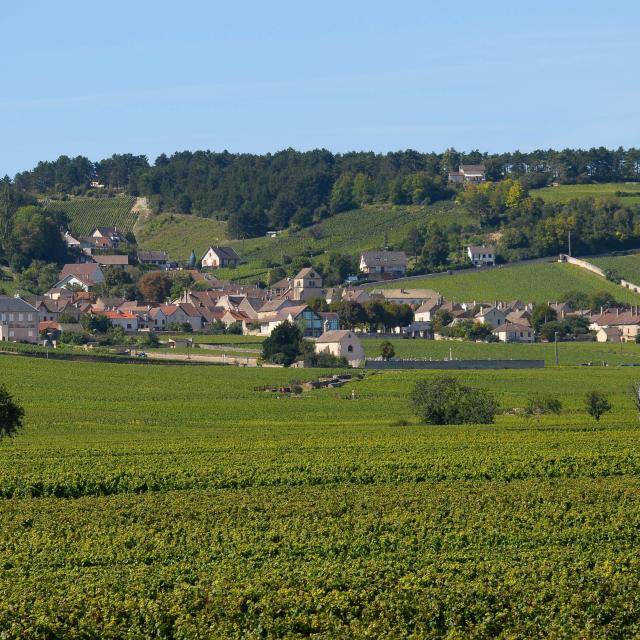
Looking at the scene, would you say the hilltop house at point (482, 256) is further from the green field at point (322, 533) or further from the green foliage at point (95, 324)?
the green field at point (322, 533)

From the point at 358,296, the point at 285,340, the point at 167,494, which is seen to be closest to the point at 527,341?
the point at 358,296

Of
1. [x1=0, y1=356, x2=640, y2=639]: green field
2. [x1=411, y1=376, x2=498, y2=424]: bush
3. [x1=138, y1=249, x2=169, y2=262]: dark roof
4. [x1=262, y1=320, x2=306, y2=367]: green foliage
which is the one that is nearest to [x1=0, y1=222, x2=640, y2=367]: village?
[x1=262, y1=320, x2=306, y2=367]: green foliage

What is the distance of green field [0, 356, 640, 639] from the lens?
21422 millimetres

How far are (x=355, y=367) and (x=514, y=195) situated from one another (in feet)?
313

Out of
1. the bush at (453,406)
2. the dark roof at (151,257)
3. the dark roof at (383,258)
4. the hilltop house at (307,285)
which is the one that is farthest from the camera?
the dark roof at (151,257)

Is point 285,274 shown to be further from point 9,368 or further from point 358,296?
point 9,368

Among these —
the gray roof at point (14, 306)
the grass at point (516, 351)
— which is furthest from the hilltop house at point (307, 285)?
the gray roof at point (14, 306)

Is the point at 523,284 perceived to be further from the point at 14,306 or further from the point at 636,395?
the point at 636,395

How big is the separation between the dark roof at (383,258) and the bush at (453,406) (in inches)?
4255

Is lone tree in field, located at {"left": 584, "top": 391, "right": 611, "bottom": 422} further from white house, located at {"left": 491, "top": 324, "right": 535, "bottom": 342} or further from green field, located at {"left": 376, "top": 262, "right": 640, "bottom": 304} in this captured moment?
green field, located at {"left": 376, "top": 262, "right": 640, "bottom": 304}

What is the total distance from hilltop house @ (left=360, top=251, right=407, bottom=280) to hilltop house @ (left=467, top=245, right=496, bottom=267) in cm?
861

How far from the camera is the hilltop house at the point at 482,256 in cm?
17855

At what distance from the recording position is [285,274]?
595 feet

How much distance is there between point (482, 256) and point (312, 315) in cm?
4650
